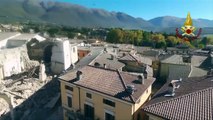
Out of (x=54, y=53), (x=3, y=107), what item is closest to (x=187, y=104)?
(x=3, y=107)

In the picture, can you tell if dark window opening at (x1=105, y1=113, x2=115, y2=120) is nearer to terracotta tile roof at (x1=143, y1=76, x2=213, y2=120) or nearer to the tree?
terracotta tile roof at (x1=143, y1=76, x2=213, y2=120)

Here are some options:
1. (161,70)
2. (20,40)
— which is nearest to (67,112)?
(161,70)

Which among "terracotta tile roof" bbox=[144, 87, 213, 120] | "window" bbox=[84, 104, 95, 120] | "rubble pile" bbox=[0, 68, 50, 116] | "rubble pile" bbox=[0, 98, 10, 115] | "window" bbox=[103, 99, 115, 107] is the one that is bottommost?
"rubble pile" bbox=[0, 98, 10, 115]

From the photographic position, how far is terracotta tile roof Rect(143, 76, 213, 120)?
17.3 meters

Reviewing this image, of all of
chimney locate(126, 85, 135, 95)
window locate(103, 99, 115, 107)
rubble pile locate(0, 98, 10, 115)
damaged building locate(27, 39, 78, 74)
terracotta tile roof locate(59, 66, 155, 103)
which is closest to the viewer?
chimney locate(126, 85, 135, 95)

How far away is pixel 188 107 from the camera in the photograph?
59.9 feet

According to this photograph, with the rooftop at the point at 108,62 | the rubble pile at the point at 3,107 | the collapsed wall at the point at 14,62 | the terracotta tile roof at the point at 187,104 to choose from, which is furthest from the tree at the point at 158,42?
the terracotta tile roof at the point at 187,104

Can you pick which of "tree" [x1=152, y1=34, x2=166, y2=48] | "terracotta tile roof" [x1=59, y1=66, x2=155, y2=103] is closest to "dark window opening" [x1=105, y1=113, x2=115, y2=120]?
"terracotta tile roof" [x1=59, y1=66, x2=155, y2=103]

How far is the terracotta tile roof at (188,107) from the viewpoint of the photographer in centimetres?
1716

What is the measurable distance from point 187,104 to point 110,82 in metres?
8.96

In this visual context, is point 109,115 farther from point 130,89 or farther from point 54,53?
point 54,53

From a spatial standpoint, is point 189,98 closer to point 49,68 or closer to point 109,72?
point 109,72

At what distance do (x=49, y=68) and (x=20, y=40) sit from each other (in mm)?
16707

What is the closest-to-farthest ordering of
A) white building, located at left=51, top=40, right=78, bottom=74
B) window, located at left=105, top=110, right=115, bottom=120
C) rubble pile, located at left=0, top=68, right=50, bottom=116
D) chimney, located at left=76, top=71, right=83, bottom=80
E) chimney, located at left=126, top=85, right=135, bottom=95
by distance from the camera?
1. chimney, located at left=126, top=85, right=135, bottom=95
2. window, located at left=105, top=110, right=115, bottom=120
3. chimney, located at left=76, top=71, right=83, bottom=80
4. rubble pile, located at left=0, top=68, right=50, bottom=116
5. white building, located at left=51, top=40, right=78, bottom=74
